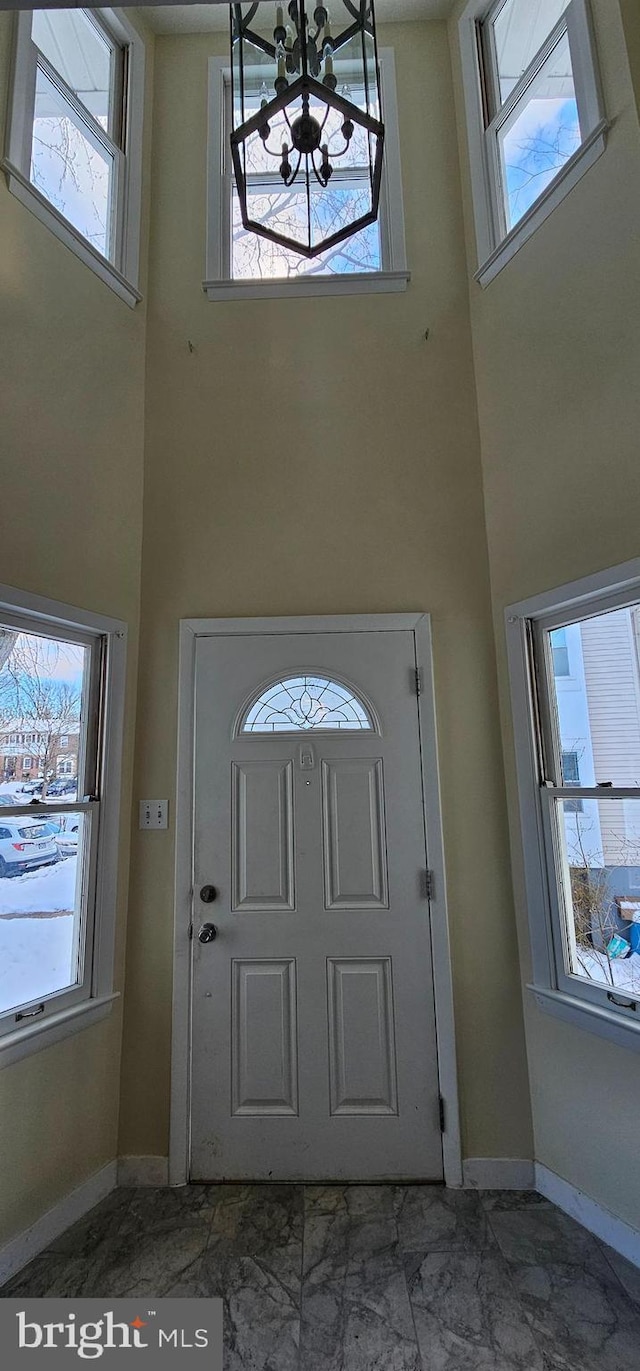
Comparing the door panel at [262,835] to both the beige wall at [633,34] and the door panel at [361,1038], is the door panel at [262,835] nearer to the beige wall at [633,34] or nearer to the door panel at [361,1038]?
the door panel at [361,1038]

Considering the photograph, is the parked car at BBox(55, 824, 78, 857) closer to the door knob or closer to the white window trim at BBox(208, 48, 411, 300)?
the door knob

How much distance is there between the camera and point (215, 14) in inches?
109

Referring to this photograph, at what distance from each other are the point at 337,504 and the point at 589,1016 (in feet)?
6.68

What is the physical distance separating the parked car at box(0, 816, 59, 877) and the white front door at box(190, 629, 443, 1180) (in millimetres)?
517

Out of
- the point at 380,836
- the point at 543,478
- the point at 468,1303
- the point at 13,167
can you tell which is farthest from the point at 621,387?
the point at 468,1303

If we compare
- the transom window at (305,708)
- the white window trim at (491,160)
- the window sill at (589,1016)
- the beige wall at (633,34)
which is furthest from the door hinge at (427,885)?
the beige wall at (633,34)

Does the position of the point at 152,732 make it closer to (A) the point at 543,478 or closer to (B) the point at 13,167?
(A) the point at 543,478

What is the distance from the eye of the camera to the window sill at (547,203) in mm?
1997

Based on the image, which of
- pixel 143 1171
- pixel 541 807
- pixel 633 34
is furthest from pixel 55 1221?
pixel 633 34

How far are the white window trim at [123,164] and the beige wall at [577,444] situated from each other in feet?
5.22

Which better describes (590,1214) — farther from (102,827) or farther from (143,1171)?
(102,827)

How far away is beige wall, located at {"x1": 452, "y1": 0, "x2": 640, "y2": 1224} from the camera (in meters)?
1.85

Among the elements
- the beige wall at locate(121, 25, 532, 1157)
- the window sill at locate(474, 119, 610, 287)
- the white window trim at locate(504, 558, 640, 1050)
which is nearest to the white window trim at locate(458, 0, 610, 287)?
the window sill at locate(474, 119, 610, 287)

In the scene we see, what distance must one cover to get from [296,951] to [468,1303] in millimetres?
1024
